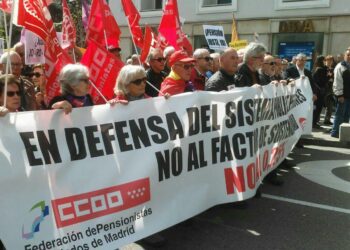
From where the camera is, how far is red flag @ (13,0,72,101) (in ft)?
13.3

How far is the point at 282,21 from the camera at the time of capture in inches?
629

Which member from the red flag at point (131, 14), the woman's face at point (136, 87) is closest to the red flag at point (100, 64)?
the woman's face at point (136, 87)

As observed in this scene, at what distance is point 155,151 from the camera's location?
3.39 m

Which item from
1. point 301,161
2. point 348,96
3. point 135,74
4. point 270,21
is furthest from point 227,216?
point 270,21

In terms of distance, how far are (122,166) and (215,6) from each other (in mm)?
15846

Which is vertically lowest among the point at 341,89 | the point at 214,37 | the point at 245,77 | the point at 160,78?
the point at 341,89

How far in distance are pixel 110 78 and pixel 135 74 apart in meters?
0.90

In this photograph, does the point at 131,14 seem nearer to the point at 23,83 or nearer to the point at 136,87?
Result: the point at 23,83

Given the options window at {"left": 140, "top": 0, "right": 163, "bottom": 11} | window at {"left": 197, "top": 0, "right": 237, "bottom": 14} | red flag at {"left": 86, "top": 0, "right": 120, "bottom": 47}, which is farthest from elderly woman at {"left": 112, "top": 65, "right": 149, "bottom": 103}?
window at {"left": 140, "top": 0, "right": 163, "bottom": 11}

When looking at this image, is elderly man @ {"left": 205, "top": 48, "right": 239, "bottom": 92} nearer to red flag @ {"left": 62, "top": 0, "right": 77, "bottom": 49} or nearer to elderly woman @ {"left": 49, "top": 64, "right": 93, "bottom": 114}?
elderly woman @ {"left": 49, "top": 64, "right": 93, "bottom": 114}

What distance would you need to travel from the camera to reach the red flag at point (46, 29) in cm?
407

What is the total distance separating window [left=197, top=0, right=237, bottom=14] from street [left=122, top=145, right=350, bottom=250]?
41.6 ft

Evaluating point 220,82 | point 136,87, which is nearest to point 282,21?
point 220,82

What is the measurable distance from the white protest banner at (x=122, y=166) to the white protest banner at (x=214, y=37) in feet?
18.4
